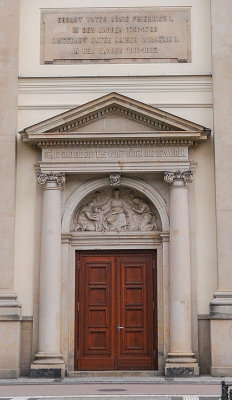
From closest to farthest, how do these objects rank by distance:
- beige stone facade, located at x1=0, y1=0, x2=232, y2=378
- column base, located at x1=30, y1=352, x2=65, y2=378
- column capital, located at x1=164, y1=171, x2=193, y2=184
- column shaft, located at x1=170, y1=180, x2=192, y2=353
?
1. column base, located at x1=30, y1=352, x2=65, y2=378
2. column shaft, located at x1=170, y1=180, x2=192, y2=353
3. beige stone facade, located at x1=0, y1=0, x2=232, y2=378
4. column capital, located at x1=164, y1=171, x2=193, y2=184

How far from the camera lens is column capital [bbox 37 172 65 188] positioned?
58.0 ft

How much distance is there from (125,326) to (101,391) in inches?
138

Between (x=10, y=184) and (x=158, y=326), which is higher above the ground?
(x=10, y=184)

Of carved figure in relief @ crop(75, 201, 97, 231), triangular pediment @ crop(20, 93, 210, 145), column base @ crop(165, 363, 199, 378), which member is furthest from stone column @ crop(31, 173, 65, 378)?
column base @ crop(165, 363, 199, 378)

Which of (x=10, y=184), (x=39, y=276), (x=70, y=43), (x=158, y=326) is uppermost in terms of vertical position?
(x=70, y=43)

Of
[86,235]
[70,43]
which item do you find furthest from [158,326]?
[70,43]

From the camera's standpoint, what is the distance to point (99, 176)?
1806cm

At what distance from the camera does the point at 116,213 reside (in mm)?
Answer: 18281

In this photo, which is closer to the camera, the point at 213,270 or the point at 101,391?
the point at 101,391

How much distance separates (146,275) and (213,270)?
5.38 ft

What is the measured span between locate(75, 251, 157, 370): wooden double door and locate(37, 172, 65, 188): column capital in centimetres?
185

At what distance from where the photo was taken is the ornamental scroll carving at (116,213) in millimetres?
18188

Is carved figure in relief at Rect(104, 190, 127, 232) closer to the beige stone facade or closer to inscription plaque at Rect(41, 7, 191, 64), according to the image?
the beige stone facade

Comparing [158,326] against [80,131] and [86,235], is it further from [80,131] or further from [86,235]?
[80,131]
